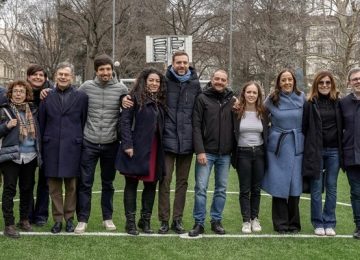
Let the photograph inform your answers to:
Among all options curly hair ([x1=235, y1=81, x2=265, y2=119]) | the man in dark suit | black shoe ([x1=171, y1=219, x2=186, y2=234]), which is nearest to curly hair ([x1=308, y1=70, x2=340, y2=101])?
curly hair ([x1=235, y1=81, x2=265, y2=119])

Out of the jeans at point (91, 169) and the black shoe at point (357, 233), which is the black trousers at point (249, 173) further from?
the jeans at point (91, 169)

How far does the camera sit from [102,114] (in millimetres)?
6078

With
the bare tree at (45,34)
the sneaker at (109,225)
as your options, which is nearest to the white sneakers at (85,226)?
the sneaker at (109,225)

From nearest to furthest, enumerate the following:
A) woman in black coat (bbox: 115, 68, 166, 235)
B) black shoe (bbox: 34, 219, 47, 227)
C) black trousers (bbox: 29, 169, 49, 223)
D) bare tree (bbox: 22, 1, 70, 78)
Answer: woman in black coat (bbox: 115, 68, 166, 235) → black shoe (bbox: 34, 219, 47, 227) → black trousers (bbox: 29, 169, 49, 223) → bare tree (bbox: 22, 1, 70, 78)

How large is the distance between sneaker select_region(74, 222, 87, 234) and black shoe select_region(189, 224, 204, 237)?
51.9 inches

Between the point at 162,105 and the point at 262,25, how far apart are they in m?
33.9

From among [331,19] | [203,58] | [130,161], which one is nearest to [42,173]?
[130,161]

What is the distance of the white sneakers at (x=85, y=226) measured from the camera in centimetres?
618

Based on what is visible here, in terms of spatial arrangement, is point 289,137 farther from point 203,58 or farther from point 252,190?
point 203,58

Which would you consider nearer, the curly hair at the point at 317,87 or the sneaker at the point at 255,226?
the curly hair at the point at 317,87

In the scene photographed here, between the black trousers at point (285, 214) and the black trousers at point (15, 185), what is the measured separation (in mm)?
3054

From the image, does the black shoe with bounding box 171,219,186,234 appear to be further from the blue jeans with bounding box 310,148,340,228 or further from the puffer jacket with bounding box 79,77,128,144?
the blue jeans with bounding box 310,148,340,228

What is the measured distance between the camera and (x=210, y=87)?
6.15 metres

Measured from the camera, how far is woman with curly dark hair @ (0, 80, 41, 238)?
5828 millimetres
